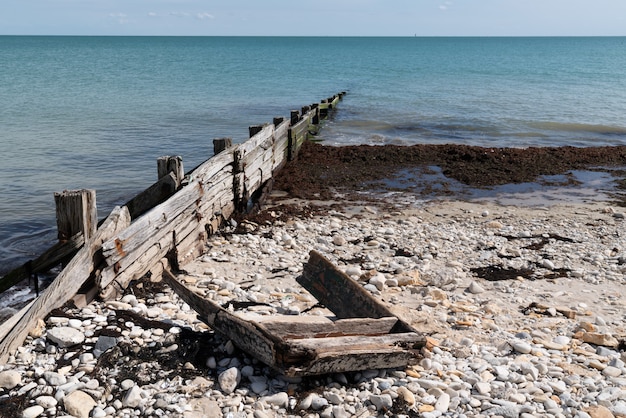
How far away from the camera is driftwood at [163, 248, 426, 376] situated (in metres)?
4.90

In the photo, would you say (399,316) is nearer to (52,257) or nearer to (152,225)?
(152,225)

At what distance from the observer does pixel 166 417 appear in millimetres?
4609

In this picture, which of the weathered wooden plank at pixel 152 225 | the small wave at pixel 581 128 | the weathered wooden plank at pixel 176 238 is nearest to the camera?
the weathered wooden plank at pixel 152 225

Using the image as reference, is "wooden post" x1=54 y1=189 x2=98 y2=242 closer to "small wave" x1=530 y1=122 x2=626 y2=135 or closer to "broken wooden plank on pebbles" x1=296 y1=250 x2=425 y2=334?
"broken wooden plank on pebbles" x1=296 y1=250 x2=425 y2=334

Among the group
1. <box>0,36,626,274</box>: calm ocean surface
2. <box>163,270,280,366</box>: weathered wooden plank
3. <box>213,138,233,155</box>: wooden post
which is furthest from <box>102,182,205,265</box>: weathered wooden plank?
<box>0,36,626,274</box>: calm ocean surface

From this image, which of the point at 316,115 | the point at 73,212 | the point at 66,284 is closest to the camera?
the point at 66,284

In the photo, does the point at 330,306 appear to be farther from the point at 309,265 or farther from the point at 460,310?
the point at 460,310

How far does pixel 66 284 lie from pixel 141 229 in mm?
1306

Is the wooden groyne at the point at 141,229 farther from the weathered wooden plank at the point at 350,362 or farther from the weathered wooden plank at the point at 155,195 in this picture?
the weathered wooden plank at the point at 350,362

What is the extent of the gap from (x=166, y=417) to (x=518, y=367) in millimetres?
3152

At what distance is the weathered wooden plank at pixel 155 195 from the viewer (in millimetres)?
8078

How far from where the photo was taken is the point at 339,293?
654 centimetres

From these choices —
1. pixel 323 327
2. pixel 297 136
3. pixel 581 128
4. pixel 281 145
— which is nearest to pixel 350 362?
pixel 323 327

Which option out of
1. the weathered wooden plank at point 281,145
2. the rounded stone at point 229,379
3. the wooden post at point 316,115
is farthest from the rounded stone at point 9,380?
the wooden post at point 316,115
